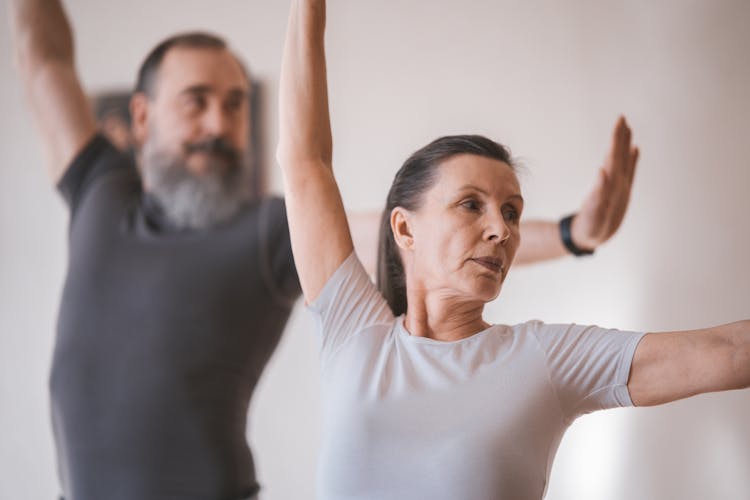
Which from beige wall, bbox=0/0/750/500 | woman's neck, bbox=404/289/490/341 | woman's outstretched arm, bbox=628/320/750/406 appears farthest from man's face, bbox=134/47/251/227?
woman's outstretched arm, bbox=628/320/750/406

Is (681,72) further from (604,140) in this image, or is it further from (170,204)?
(170,204)

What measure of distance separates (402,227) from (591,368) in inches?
6.6

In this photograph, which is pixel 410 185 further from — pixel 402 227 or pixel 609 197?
pixel 609 197

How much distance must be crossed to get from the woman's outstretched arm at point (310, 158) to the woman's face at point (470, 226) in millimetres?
73

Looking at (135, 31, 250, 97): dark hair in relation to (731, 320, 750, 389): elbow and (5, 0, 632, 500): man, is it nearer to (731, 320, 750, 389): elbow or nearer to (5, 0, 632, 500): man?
(5, 0, 632, 500): man

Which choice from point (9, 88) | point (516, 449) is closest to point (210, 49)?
point (516, 449)

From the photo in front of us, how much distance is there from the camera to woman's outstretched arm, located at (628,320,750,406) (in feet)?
1.45

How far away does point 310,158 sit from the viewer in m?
0.55

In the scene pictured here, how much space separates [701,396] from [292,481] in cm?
48

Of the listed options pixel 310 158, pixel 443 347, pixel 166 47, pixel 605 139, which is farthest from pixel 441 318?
pixel 166 47

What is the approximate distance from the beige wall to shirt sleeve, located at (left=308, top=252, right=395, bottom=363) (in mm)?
149

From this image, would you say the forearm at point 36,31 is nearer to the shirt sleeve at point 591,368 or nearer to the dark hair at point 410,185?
the dark hair at point 410,185

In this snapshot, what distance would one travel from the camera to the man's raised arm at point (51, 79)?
0.82 m

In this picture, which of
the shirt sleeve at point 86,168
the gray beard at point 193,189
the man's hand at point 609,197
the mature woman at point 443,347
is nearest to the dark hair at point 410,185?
the mature woman at point 443,347
